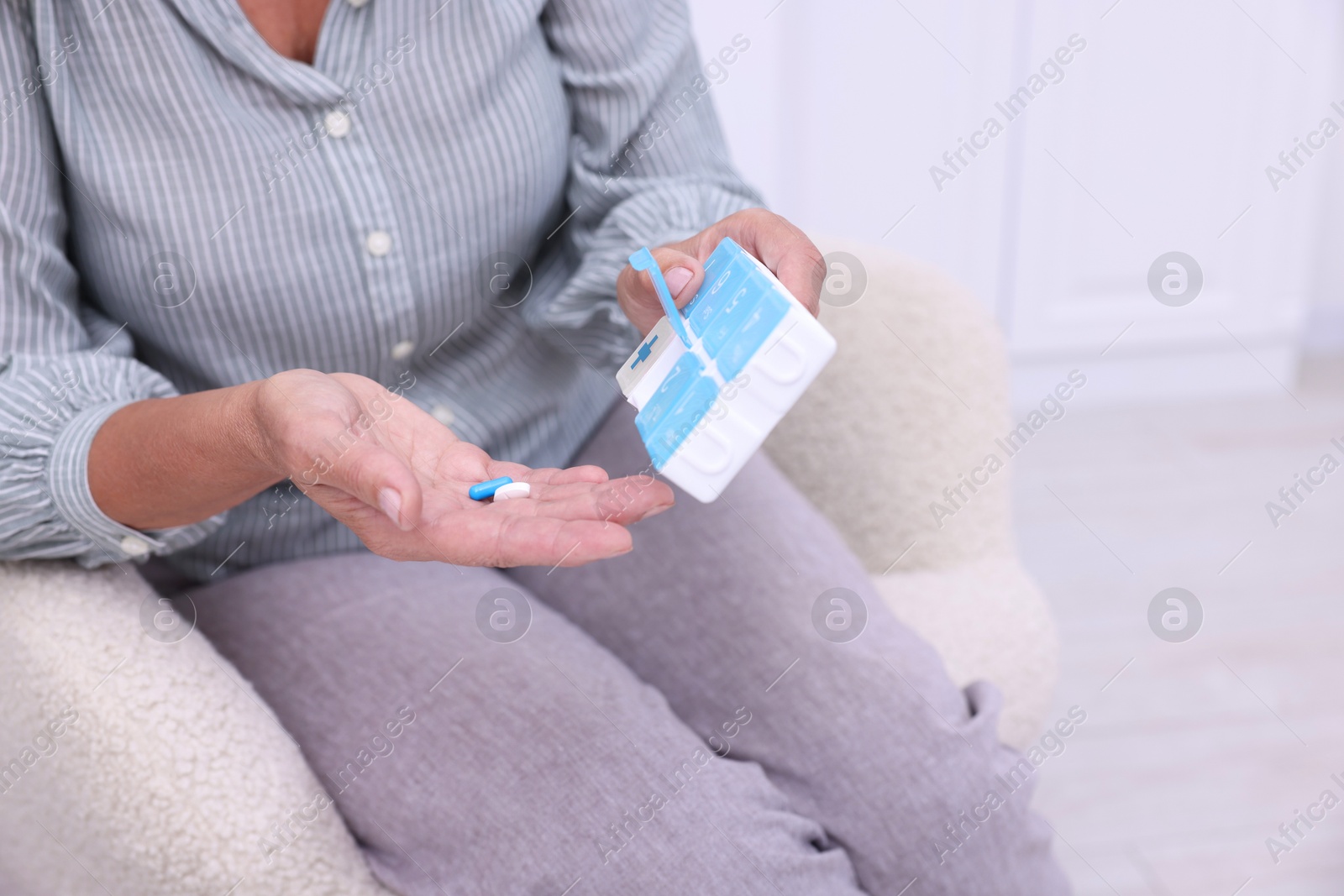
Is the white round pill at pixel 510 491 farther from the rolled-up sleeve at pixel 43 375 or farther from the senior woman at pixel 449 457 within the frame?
the rolled-up sleeve at pixel 43 375

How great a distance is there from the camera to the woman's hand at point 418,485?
0.46 meters

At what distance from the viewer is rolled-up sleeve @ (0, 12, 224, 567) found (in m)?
0.57

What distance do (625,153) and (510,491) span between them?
13.3 inches

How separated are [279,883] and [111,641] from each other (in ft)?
0.51

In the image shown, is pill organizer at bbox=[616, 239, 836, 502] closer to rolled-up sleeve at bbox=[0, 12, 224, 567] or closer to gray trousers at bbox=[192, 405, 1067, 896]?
gray trousers at bbox=[192, 405, 1067, 896]

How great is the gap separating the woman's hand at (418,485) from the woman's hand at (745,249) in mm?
108

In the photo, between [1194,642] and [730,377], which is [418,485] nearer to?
[730,377]

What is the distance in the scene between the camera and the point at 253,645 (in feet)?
2.19

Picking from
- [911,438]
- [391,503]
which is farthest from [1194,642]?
[391,503]

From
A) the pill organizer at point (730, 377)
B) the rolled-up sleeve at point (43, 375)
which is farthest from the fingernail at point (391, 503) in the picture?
the rolled-up sleeve at point (43, 375)

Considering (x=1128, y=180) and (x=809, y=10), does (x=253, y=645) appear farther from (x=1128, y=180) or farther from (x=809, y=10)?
(x=1128, y=180)

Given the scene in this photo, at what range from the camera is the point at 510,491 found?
1.71 feet

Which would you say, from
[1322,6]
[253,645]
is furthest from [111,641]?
[1322,6]

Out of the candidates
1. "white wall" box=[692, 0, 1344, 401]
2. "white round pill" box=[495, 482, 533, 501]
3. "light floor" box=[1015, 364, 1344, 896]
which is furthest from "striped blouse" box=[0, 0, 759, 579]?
"white wall" box=[692, 0, 1344, 401]
